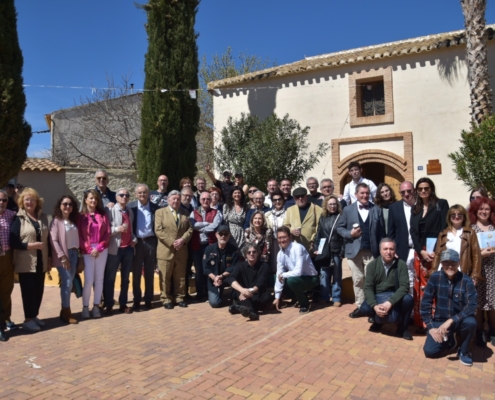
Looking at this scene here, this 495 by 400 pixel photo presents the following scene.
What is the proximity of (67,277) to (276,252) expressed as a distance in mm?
3110

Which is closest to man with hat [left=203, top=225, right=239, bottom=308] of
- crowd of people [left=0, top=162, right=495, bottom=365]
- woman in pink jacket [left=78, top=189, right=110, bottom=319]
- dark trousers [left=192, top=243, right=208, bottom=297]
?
crowd of people [left=0, top=162, right=495, bottom=365]

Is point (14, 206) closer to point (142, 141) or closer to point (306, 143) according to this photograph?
point (142, 141)

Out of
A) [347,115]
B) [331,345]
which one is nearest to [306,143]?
[347,115]

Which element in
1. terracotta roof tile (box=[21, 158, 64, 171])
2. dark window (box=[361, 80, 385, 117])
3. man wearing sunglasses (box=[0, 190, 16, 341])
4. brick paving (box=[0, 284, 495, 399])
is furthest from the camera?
terracotta roof tile (box=[21, 158, 64, 171])

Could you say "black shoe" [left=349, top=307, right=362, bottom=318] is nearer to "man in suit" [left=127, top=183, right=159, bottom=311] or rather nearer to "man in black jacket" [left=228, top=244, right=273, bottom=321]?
"man in black jacket" [left=228, top=244, right=273, bottom=321]

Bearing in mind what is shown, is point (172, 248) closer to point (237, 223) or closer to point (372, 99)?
point (237, 223)

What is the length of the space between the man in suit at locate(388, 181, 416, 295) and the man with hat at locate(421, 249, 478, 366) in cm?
91

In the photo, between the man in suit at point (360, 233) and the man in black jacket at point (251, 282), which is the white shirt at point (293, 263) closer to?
the man in black jacket at point (251, 282)

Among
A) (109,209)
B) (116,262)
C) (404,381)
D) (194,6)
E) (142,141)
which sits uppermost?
(194,6)

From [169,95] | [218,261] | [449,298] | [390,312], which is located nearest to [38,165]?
[169,95]

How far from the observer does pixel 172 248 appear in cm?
718

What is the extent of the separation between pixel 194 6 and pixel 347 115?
6112 millimetres

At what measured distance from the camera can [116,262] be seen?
22.7 ft

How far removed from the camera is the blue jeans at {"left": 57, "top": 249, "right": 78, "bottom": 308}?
6.41 meters
